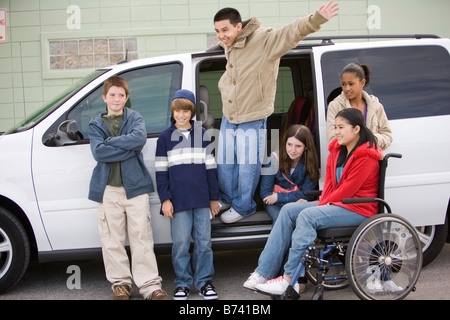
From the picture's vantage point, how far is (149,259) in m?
4.29

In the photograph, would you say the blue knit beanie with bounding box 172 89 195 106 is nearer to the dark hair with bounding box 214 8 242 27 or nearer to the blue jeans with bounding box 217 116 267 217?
the blue jeans with bounding box 217 116 267 217

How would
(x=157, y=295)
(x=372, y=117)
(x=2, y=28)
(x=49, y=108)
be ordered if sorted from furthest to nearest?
(x=2, y=28)
(x=49, y=108)
(x=372, y=117)
(x=157, y=295)

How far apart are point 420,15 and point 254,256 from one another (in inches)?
243

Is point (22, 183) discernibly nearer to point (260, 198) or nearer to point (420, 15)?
point (260, 198)

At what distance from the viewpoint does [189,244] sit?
4.36 m

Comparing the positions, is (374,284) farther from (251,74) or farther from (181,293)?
(251,74)

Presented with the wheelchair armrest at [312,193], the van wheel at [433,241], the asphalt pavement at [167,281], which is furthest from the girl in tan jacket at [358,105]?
the asphalt pavement at [167,281]

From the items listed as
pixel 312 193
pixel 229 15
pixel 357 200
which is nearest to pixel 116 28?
pixel 229 15

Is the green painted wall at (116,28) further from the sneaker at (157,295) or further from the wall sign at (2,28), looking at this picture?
the sneaker at (157,295)

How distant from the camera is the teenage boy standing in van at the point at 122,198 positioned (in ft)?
13.9

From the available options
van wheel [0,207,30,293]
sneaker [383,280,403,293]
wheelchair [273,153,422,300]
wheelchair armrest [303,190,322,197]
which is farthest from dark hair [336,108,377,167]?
van wheel [0,207,30,293]

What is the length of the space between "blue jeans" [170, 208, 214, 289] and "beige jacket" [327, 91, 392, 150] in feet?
3.91

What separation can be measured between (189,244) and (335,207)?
1183mm
